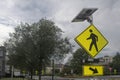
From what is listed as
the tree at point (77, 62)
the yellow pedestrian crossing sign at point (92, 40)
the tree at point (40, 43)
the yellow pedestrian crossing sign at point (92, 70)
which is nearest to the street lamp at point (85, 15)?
the yellow pedestrian crossing sign at point (92, 40)

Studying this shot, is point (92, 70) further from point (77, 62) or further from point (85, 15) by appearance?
point (77, 62)

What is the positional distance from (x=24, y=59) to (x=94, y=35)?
55293 millimetres

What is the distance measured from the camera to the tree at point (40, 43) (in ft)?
196

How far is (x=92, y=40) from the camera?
1337cm

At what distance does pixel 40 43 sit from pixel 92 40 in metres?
46.1

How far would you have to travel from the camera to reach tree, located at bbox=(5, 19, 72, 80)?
59688 mm

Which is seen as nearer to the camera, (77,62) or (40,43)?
(40,43)

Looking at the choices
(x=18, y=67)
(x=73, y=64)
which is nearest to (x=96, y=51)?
(x=18, y=67)

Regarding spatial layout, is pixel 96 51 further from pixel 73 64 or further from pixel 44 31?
pixel 73 64

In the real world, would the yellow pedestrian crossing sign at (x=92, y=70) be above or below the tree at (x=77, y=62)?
below

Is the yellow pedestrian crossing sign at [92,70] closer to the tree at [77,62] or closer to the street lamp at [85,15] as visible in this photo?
the street lamp at [85,15]

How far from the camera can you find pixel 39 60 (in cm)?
6216

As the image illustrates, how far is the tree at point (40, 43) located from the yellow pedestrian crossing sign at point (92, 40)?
45.9 meters

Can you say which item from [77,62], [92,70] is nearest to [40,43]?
[92,70]
